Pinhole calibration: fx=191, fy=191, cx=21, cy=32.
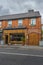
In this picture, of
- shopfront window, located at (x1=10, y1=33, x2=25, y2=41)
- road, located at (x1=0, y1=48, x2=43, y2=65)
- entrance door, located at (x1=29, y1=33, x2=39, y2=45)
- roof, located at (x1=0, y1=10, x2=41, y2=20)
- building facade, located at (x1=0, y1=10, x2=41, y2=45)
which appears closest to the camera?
road, located at (x1=0, y1=48, x2=43, y2=65)

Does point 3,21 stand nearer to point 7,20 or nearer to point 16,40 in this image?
point 7,20

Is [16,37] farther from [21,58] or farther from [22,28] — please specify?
[21,58]

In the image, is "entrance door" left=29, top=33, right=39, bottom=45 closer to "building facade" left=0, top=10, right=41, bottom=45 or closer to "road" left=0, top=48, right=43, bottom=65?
"building facade" left=0, top=10, right=41, bottom=45

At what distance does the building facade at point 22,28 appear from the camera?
40.7 metres

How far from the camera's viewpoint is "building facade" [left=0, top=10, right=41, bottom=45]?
40.7 meters

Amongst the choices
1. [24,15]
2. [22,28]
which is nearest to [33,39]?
[22,28]

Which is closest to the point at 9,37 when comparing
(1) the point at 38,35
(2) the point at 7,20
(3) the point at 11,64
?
(2) the point at 7,20

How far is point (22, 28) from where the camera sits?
41938 millimetres

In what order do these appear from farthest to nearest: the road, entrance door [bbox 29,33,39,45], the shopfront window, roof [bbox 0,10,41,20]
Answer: the shopfront window < roof [bbox 0,10,41,20] < entrance door [bbox 29,33,39,45] < the road

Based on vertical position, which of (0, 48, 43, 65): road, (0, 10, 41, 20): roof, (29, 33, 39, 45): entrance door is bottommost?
(0, 48, 43, 65): road

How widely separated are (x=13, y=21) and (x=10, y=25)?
117cm

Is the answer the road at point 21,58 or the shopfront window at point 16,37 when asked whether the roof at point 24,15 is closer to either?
the shopfront window at point 16,37

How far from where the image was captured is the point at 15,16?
147 ft

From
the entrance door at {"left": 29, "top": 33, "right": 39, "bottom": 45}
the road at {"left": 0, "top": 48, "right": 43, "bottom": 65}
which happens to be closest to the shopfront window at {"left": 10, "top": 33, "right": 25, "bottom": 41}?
the entrance door at {"left": 29, "top": 33, "right": 39, "bottom": 45}
